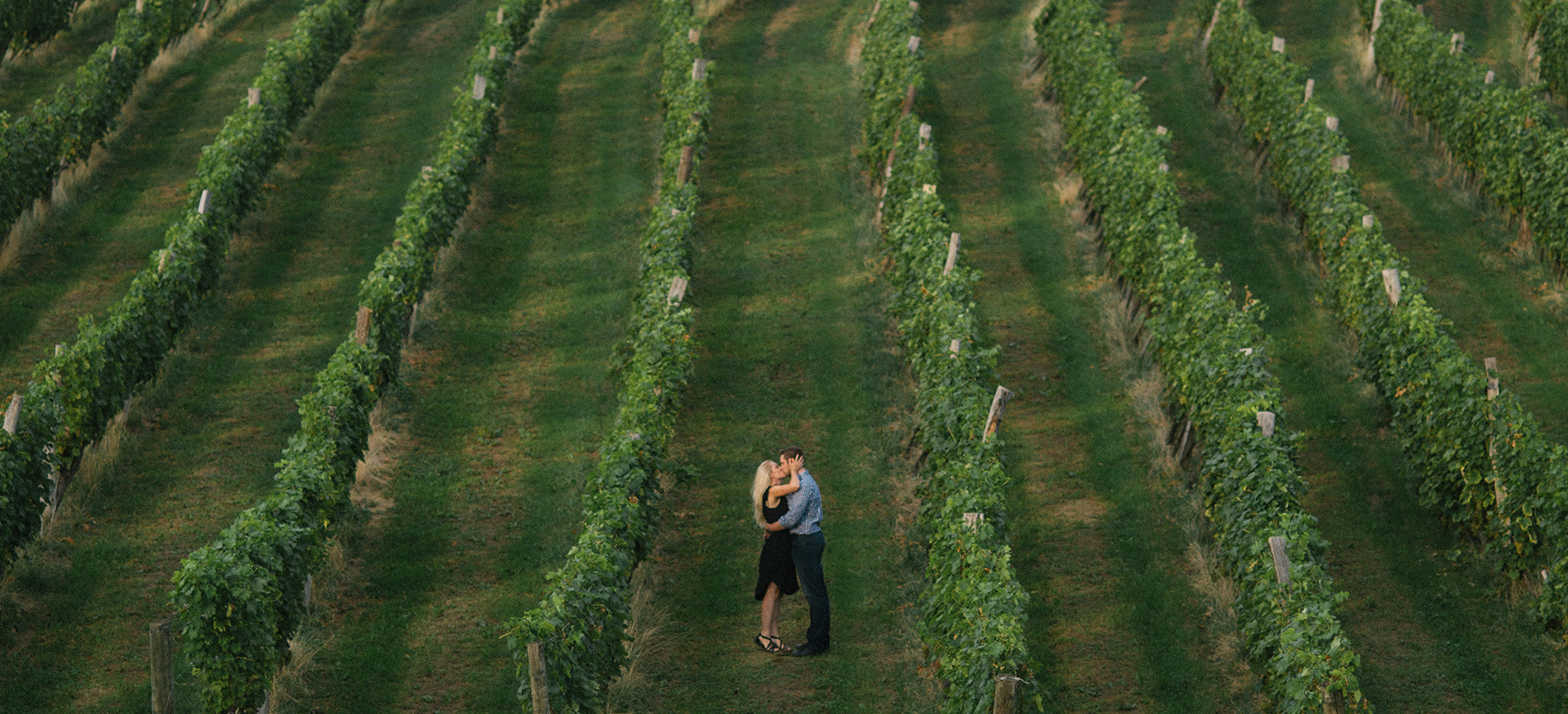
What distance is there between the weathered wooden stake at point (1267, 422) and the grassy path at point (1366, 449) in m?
1.88

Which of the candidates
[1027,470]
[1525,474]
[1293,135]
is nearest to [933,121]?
[1293,135]

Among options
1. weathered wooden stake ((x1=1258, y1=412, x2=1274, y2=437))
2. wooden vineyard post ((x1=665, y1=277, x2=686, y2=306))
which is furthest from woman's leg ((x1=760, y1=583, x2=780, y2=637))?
wooden vineyard post ((x1=665, y1=277, x2=686, y2=306))

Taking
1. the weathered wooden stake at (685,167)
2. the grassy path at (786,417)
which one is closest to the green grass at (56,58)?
the weathered wooden stake at (685,167)

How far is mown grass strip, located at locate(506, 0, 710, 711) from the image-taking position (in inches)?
400

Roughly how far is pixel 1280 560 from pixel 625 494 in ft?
18.8

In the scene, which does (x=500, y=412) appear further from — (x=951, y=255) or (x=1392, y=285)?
(x=1392, y=285)

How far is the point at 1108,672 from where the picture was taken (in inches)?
473

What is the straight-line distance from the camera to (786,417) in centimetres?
1636

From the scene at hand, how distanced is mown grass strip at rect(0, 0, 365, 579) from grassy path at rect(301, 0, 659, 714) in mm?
2838

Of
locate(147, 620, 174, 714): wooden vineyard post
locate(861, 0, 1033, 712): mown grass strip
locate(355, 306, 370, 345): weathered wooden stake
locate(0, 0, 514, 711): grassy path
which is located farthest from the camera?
locate(355, 306, 370, 345): weathered wooden stake

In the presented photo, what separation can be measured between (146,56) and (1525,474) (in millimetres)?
23890

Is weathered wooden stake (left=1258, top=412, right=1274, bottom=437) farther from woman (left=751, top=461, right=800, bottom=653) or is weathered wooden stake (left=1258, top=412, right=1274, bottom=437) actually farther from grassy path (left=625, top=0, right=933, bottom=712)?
woman (left=751, top=461, right=800, bottom=653)

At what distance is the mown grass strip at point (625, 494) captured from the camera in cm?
1016

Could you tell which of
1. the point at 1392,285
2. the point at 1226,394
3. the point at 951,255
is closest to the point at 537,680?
the point at 1226,394
